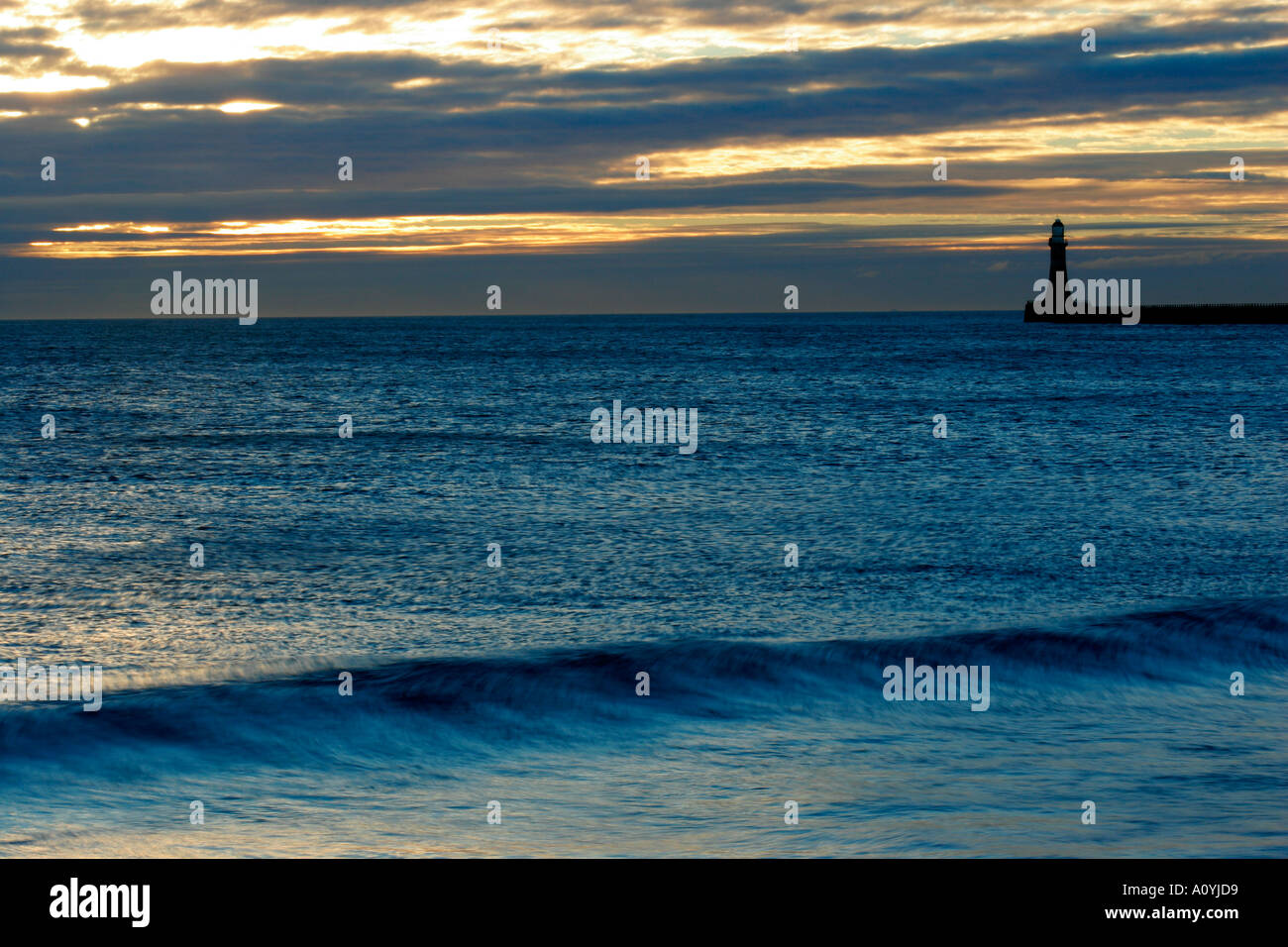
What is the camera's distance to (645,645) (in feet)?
53.4

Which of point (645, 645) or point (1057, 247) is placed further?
point (1057, 247)

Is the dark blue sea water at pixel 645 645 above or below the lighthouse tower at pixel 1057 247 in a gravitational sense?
below

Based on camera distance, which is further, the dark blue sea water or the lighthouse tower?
the lighthouse tower

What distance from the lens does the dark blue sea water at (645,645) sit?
9.90 m

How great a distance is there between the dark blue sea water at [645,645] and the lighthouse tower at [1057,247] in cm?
10871

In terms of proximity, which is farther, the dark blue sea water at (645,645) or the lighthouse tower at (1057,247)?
the lighthouse tower at (1057,247)

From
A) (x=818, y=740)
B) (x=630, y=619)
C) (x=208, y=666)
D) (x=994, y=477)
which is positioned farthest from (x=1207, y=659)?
(x=994, y=477)

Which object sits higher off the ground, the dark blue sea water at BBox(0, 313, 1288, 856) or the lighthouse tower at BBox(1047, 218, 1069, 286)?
the lighthouse tower at BBox(1047, 218, 1069, 286)

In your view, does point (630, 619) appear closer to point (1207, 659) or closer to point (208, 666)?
point (208, 666)

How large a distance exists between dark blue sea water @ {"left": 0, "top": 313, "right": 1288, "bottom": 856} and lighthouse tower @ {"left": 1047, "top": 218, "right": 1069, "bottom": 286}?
357 feet

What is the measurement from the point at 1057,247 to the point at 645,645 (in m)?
140

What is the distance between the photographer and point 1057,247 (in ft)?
471

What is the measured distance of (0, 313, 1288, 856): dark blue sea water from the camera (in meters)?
9.90

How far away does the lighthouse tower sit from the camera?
143625 mm
